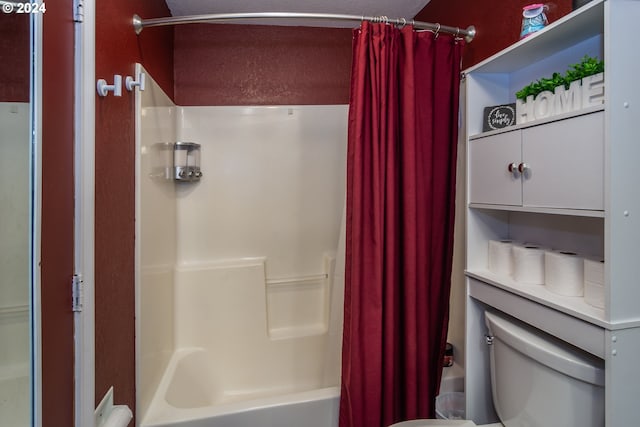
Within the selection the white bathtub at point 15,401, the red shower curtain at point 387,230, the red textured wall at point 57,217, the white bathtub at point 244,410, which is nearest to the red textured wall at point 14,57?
the red textured wall at point 57,217

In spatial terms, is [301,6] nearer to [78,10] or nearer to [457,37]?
[457,37]

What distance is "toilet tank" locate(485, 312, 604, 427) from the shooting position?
86cm

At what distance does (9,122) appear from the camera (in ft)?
2.32

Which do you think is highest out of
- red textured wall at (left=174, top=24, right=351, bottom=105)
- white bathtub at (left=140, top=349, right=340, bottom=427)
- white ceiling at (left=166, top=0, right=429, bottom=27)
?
white ceiling at (left=166, top=0, right=429, bottom=27)

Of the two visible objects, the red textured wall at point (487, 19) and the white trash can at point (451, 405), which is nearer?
the red textured wall at point (487, 19)

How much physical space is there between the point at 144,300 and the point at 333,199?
1.28 metres

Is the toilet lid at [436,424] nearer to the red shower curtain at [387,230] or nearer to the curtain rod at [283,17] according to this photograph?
the red shower curtain at [387,230]

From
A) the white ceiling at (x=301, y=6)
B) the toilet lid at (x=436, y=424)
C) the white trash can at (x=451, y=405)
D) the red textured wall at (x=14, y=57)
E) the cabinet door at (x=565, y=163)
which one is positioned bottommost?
the white trash can at (x=451, y=405)

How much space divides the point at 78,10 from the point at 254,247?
4.98ft

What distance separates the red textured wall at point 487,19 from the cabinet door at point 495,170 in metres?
0.48

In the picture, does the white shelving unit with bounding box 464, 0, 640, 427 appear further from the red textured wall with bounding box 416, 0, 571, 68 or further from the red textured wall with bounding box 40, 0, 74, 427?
the red textured wall with bounding box 40, 0, 74, 427

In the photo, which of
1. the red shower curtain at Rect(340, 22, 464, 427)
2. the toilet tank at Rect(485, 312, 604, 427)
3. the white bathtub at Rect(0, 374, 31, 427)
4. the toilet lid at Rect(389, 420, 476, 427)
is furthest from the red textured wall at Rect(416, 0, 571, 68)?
the white bathtub at Rect(0, 374, 31, 427)

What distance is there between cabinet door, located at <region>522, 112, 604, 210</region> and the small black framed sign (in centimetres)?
18

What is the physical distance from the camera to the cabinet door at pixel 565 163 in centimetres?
82
